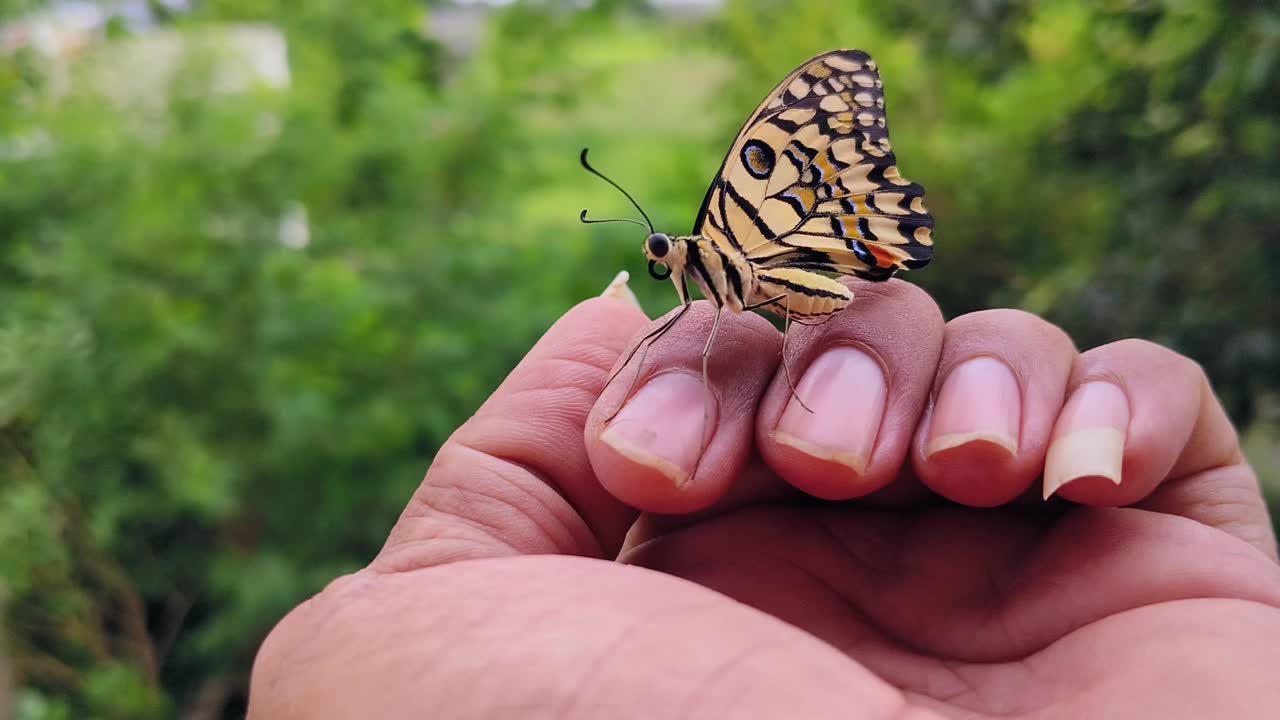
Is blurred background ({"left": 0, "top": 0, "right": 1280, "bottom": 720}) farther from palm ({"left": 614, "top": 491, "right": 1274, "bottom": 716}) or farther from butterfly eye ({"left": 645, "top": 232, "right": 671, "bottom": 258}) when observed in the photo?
butterfly eye ({"left": 645, "top": 232, "right": 671, "bottom": 258})

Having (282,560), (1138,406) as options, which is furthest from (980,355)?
(282,560)

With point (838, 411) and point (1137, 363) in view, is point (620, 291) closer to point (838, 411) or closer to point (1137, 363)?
point (838, 411)

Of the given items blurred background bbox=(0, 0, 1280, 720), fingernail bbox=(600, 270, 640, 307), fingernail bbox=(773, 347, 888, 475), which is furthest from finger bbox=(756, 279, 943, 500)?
blurred background bbox=(0, 0, 1280, 720)

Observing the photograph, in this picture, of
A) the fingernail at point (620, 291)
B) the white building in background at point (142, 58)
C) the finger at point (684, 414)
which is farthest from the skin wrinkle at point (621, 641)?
the white building in background at point (142, 58)

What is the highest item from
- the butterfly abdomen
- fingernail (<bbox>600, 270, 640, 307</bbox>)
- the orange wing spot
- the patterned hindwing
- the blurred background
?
the patterned hindwing

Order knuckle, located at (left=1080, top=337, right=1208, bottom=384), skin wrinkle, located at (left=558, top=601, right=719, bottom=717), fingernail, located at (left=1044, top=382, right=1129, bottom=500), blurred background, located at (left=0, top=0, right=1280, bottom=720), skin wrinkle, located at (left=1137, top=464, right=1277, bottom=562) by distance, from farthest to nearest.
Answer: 1. blurred background, located at (left=0, top=0, right=1280, bottom=720)
2. skin wrinkle, located at (left=1137, top=464, right=1277, bottom=562)
3. knuckle, located at (left=1080, top=337, right=1208, bottom=384)
4. fingernail, located at (left=1044, top=382, right=1129, bottom=500)
5. skin wrinkle, located at (left=558, top=601, right=719, bottom=717)

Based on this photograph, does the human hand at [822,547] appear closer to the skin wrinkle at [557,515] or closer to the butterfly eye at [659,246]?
the skin wrinkle at [557,515]

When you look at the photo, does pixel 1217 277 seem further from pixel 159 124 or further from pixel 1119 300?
pixel 159 124
